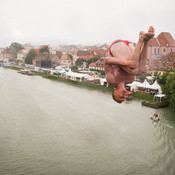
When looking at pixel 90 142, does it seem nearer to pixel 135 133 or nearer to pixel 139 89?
pixel 135 133

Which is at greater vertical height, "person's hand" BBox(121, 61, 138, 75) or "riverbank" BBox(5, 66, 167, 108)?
"person's hand" BBox(121, 61, 138, 75)

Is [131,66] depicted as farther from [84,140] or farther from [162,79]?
[162,79]

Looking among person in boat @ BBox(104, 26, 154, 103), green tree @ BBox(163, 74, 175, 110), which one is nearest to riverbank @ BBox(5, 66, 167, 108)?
green tree @ BBox(163, 74, 175, 110)

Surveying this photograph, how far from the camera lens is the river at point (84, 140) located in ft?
20.2

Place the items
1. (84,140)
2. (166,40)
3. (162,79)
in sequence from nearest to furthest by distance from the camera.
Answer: (84,140), (162,79), (166,40)

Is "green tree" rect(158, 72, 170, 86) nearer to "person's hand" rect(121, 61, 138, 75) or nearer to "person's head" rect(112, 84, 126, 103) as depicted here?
"person's head" rect(112, 84, 126, 103)

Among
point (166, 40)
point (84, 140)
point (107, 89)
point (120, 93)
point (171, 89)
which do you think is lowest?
point (84, 140)

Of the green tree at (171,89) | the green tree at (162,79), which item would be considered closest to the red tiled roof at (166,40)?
the green tree at (162,79)

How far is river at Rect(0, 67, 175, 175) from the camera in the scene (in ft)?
20.2

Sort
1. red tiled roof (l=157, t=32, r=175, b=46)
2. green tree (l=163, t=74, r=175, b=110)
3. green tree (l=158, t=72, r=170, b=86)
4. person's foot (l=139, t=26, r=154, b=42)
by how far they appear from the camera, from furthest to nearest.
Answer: red tiled roof (l=157, t=32, r=175, b=46) < green tree (l=158, t=72, r=170, b=86) < green tree (l=163, t=74, r=175, b=110) < person's foot (l=139, t=26, r=154, b=42)

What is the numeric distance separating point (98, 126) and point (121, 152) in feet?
7.82

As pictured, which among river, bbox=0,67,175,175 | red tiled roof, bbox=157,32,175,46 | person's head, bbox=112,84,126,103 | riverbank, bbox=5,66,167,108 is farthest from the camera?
red tiled roof, bbox=157,32,175,46

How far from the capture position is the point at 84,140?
307 inches

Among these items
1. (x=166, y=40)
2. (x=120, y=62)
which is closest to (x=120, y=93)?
(x=120, y=62)
